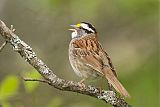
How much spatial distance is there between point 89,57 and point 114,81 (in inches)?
29.6

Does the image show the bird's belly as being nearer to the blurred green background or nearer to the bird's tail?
the bird's tail

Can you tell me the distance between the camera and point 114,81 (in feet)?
19.9

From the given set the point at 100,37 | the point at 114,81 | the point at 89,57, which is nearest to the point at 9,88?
the point at 89,57

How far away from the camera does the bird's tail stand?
5681 mm

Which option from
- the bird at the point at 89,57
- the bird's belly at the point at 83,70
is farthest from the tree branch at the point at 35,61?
the bird's belly at the point at 83,70

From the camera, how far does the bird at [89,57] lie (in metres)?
6.34

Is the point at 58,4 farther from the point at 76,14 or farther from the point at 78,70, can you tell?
the point at 78,70

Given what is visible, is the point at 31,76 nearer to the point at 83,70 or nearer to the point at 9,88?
the point at 9,88

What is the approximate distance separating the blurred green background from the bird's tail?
2658mm

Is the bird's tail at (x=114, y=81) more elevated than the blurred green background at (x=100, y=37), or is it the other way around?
the blurred green background at (x=100, y=37)

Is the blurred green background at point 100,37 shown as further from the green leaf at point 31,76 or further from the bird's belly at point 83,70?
the green leaf at point 31,76

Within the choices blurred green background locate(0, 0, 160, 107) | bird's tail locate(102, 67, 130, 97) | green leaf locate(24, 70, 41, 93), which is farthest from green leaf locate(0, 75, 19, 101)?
blurred green background locate(0, 0, 160, 107)

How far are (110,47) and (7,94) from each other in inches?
170

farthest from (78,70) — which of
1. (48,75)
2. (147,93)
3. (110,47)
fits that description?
(110,47)
